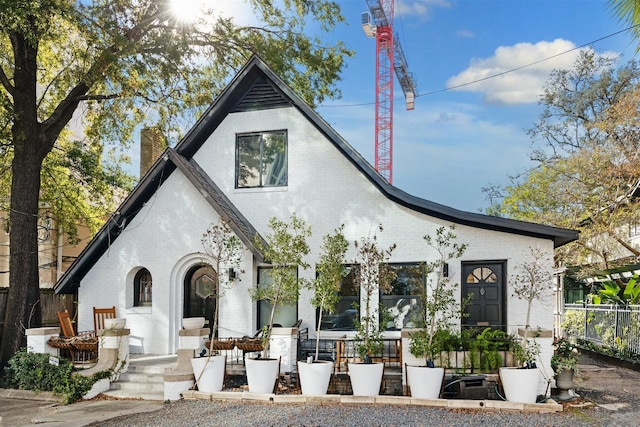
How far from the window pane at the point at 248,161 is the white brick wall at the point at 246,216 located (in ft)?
0.67

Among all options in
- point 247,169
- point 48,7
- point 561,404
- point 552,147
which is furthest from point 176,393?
point 552,147

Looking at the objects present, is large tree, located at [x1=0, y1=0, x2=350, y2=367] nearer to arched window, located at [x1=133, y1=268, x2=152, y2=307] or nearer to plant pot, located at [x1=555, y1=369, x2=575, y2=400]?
arched window, located at [x1=133, y1=268, x2=152, y2=307]

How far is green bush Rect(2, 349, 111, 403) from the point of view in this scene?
11008 millimetres

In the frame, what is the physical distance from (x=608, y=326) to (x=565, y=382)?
298 inches

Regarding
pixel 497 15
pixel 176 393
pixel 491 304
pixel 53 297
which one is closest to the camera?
pixel 176 393

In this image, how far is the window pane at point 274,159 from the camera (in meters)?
13.6

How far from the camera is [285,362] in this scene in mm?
10375

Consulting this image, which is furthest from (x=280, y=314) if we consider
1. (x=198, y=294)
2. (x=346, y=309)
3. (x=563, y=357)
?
(x=563, y=357)

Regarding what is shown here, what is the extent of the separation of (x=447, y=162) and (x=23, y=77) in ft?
52.4

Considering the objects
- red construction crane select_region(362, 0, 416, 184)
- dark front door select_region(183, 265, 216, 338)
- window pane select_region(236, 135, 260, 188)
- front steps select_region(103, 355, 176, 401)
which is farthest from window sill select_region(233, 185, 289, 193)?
red construction crane select_region(362, 0, 416, 184)

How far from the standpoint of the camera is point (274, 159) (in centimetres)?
1363

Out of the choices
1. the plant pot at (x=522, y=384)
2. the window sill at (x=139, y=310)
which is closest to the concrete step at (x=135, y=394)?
the window sill at (x=139, y=310)

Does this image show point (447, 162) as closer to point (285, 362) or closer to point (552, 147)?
point (552, 147)

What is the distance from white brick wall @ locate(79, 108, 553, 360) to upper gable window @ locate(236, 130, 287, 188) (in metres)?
0.19
